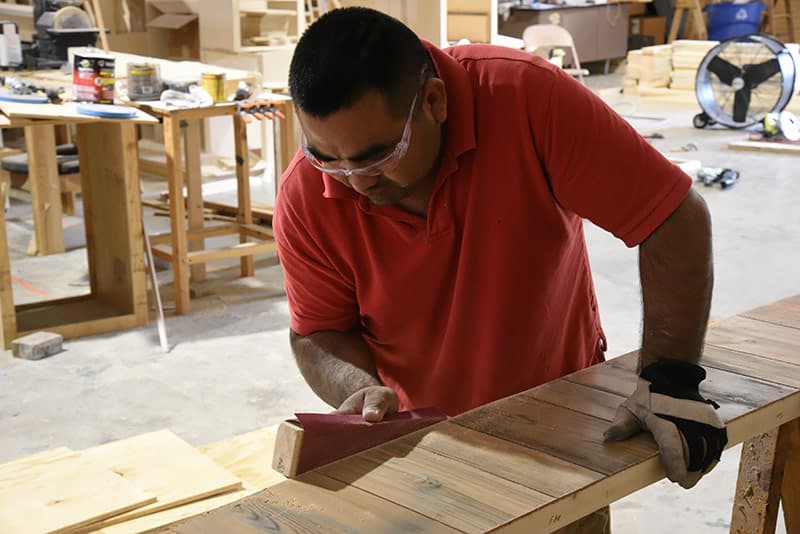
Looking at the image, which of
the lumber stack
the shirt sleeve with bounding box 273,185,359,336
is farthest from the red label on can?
the lumber stack

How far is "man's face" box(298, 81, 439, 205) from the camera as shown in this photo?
1.69 metres

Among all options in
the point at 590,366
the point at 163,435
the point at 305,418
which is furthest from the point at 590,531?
the point at 163,435

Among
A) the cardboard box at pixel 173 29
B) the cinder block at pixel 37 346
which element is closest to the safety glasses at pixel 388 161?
the cinder block at pixel 37 346

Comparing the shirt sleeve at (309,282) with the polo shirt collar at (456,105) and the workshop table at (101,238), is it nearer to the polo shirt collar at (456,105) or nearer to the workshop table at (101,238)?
the polo shirt collar at (456,105)

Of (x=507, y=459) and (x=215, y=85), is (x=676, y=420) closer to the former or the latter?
(x=507, y=459)

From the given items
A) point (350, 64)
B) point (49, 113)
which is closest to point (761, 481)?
point (350, 64)

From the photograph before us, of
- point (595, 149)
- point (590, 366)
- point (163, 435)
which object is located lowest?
point (163, 435)

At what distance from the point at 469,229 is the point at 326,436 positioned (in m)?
0.50

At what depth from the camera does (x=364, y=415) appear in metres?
1.74

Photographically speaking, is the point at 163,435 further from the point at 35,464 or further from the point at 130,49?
the point at 130,49

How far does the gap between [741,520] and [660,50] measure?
31.8ft

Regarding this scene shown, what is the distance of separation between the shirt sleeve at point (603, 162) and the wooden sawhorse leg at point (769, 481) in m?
0.74

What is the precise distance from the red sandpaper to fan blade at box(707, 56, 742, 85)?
25.9 ft

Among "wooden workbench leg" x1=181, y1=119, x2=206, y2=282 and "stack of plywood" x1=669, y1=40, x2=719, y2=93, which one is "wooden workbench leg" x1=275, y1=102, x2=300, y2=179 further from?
"stack of plywood" x1=669, y1=40, x2=719, y2=93
